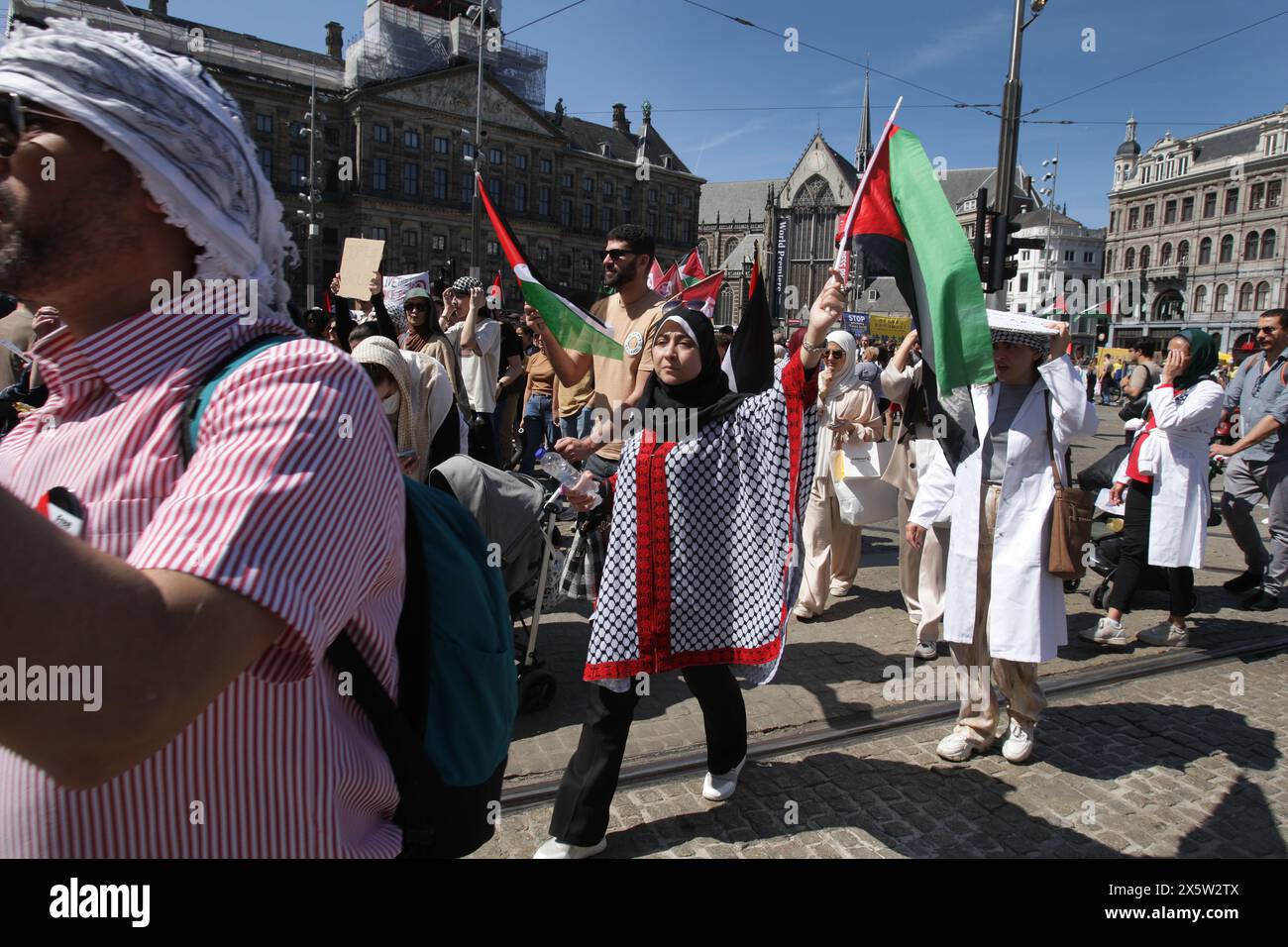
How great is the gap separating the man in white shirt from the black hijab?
16.6ft

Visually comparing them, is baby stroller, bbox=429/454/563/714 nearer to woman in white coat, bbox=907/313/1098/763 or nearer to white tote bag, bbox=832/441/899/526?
woman in white coat, bbox=907/313/1098/763

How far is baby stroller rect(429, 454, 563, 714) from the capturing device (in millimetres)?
3846

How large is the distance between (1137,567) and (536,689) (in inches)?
179

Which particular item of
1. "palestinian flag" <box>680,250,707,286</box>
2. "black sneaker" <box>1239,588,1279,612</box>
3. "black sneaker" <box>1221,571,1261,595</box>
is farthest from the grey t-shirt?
"palestinian flag" <box>680,250,707,286</box>

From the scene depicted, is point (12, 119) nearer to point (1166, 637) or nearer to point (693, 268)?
point (1166, 637)

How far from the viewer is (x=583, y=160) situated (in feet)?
236

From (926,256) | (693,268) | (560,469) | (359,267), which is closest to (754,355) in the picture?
(926,256)

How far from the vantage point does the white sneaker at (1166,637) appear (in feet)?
19.0

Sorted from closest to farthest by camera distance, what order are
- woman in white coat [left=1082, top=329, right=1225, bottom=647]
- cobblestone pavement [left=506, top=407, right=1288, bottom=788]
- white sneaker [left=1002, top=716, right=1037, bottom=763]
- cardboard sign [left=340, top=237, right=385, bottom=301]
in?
white sneaker [left=1002, top=716, right=1037, bottom=763], cobblestone pavement [left=506, top=407, right=1288, bottom=788], cardboard sign [left=340, top=237, right=385, bottom=301], woman in white coat [left=1082, top=329, right=1225, bottom=647]

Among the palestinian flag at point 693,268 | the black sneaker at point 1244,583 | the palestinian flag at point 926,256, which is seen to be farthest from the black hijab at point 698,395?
the palestinian flag at point 693,268

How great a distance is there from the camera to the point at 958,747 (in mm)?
3945
